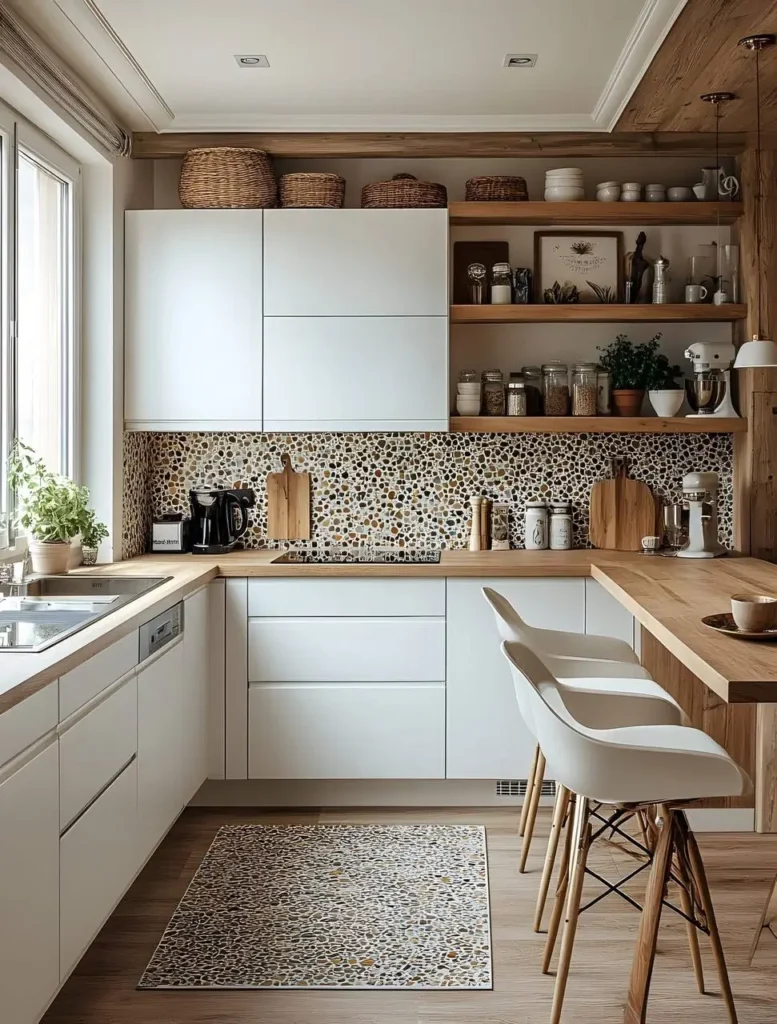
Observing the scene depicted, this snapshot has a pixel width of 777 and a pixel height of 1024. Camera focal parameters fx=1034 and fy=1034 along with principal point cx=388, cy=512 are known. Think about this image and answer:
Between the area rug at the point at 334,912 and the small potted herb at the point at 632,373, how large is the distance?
69.4 inches

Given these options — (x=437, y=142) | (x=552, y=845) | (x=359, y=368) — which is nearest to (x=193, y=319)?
(x=359, y=368)

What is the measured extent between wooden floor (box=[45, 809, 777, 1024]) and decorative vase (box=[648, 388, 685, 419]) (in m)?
1.72

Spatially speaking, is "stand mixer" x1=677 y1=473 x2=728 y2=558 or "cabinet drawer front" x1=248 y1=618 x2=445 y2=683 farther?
"stand mixer" x1=677 y1=473 x2=728 y2=558

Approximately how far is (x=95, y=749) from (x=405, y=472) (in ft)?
7.34

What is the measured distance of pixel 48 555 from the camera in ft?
11.3

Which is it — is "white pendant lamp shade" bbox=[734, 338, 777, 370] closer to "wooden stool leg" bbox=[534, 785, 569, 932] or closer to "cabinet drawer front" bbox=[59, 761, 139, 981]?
"wooden stool leg" bbox=[534, 785, 569, 932]

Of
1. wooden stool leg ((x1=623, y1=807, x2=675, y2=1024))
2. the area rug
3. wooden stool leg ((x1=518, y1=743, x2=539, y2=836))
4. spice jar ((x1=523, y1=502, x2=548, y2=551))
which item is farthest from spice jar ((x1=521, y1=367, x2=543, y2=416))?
wooden stool leg ((x1=623, y1=807, x2=675, y2=1024))

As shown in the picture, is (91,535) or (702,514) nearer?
(91,535)

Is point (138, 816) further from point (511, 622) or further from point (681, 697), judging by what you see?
point (681, 697)

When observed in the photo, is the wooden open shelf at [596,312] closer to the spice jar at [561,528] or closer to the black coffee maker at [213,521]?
the spice jar at [561,528]

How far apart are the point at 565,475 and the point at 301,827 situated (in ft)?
5.93

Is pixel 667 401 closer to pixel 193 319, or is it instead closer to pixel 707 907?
pixel 193 319

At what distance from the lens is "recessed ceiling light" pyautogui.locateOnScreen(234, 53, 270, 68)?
337cm

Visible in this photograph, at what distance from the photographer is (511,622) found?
2.86 meters
